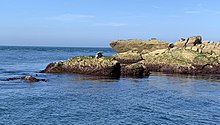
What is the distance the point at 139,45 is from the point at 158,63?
45.7m

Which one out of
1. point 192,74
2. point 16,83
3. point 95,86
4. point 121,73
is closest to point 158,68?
point 192,74

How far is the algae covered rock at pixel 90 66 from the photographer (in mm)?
58525

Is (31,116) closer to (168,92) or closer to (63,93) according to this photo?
(63,93)

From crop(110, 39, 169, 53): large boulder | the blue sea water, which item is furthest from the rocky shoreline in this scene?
crop(110, 39, 169, 53): large boulder

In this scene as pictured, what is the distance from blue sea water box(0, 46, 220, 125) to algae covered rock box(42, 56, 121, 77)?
799cm

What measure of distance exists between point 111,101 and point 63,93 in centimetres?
706

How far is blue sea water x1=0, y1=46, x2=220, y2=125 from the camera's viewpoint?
27.3 metres

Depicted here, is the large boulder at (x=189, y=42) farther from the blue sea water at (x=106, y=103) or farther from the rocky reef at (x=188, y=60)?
the blue sea water at (x=106, y=103)

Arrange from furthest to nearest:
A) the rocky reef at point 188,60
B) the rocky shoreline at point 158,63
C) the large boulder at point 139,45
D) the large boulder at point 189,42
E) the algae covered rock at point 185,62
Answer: the large boulder at point 139,45 < the large boulder at point 189,42 < the rocky reef at point 188,60 < the algae covered rock at point 185,62 < the rocky shoreline at point 158,63

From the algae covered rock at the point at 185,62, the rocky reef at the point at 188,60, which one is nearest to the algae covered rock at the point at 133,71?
the rocky reef at the point at 188,60

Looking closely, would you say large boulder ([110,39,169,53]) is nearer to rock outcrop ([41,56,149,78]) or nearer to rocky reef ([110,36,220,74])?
rocky reef ([110,36,220,74])

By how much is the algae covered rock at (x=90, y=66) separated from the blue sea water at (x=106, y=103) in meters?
7.99

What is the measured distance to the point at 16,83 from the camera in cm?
4634

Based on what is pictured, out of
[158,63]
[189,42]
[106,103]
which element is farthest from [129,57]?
[106,103]
